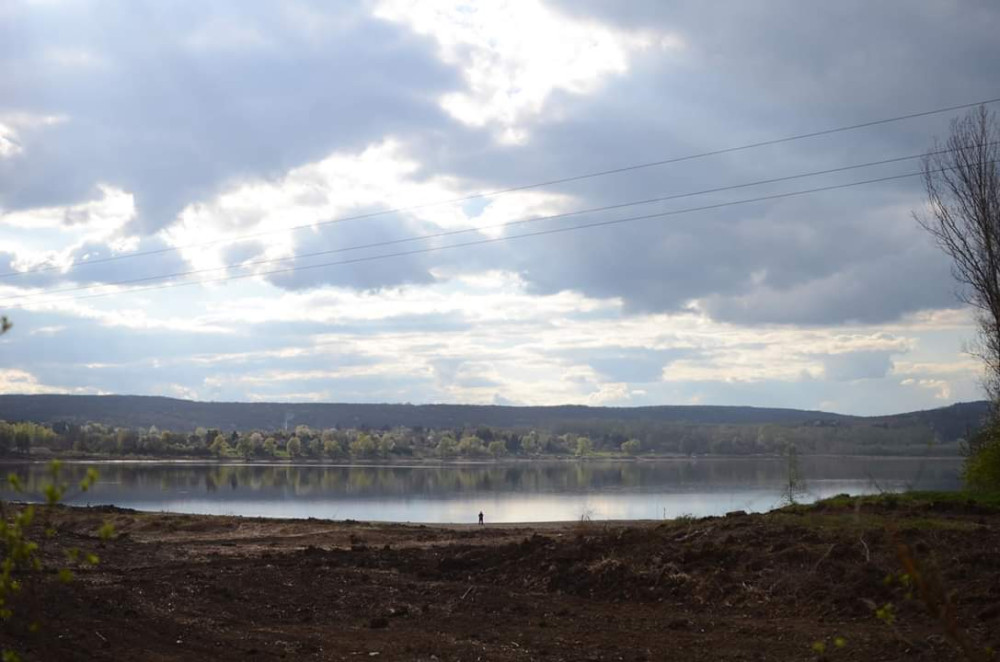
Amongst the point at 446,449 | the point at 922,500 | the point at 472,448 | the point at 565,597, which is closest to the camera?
the point at 565,597

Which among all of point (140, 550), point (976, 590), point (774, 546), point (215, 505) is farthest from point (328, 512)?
point (976, 590)

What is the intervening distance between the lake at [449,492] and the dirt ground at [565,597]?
16.1 meters

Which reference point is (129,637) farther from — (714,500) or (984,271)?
(714,500)

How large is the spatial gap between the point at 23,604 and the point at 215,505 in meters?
50.0

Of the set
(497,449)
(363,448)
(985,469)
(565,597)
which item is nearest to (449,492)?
(985,469)

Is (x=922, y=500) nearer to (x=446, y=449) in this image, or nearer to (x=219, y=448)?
(x=219, y=448)

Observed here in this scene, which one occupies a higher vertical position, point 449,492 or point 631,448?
point 631,448

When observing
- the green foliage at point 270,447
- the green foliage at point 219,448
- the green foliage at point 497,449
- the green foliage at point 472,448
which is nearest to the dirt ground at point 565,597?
the green foliage at point 219,448

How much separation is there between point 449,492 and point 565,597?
62.2 meters

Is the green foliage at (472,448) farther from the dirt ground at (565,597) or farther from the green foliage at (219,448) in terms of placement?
the dirt ground at (565,597)

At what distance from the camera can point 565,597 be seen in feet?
53.1

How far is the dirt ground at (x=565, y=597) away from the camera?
38.0ft

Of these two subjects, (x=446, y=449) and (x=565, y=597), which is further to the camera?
(x=446, y=449)

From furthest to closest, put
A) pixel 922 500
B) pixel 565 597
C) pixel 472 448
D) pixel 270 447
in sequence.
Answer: pixel 472 448, pixel 270 447, pixel 922 500, pixel 565 597
